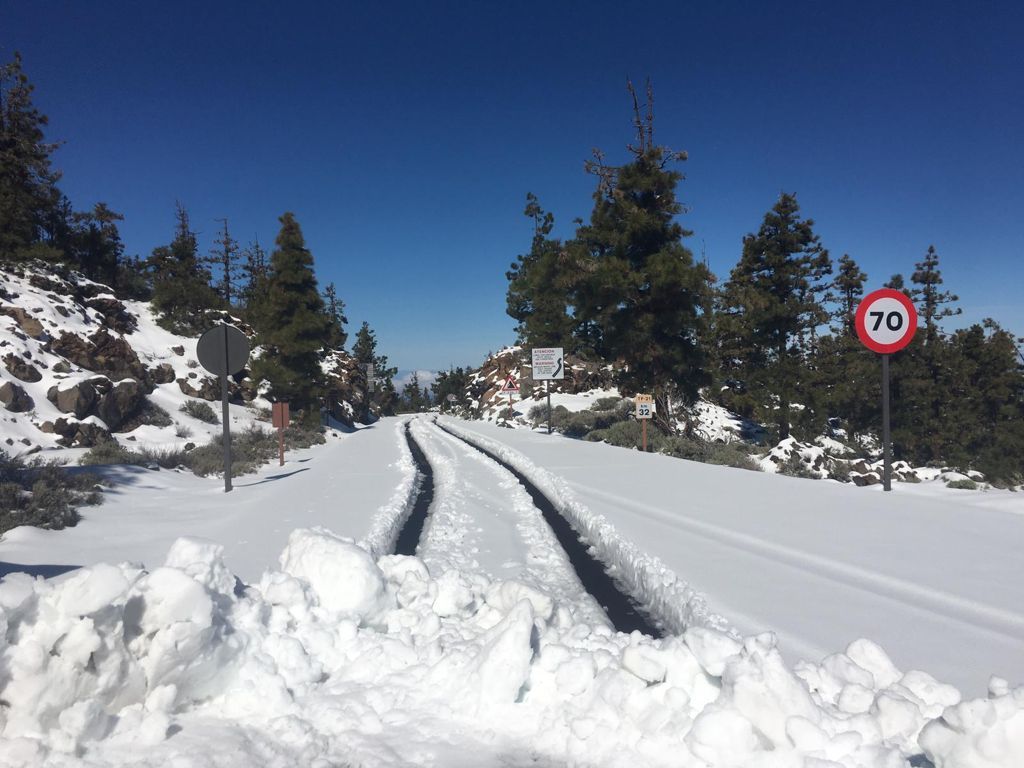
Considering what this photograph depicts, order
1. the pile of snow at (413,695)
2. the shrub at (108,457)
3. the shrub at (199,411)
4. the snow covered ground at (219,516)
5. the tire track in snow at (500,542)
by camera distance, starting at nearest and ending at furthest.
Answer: the pile of snow at (413,695)
the tire track in snow at (500,542)
the snow covered ground at (219,516)
the shrub at (108,457)
the shrub at (199,411)

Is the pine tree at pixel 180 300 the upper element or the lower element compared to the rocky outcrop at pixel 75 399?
upper

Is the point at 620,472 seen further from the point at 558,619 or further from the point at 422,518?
the point at 558,619

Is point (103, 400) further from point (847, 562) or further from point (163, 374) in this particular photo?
point (847, 562)

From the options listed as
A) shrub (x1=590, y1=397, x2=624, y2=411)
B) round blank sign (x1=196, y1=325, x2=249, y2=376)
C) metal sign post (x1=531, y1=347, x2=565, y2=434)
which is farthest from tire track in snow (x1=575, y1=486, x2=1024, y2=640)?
shrub (x1=590, y1=397, x2=624, y2=411)

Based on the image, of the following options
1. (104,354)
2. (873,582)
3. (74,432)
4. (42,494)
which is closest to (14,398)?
(74,432)

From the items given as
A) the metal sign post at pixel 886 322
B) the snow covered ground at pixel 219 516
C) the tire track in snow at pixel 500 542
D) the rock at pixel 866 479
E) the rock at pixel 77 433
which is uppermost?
the metal sign post at pixel 886 322

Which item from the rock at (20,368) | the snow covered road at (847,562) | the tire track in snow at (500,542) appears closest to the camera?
the snow covered road at (847,562)

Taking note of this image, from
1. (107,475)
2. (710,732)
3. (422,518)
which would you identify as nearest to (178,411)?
(107,475)

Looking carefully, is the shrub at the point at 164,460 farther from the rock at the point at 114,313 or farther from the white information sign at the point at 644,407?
the rock at the point at 114,313

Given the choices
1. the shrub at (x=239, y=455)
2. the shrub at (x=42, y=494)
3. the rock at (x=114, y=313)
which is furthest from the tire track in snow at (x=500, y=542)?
the rock at (x=114, y=313)

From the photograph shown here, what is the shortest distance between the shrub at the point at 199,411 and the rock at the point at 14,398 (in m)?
6.14

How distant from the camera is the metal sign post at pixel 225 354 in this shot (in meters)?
9.88

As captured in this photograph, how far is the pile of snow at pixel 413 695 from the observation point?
2383 mm

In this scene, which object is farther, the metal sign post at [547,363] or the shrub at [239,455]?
the metal sign post at [547,363]
